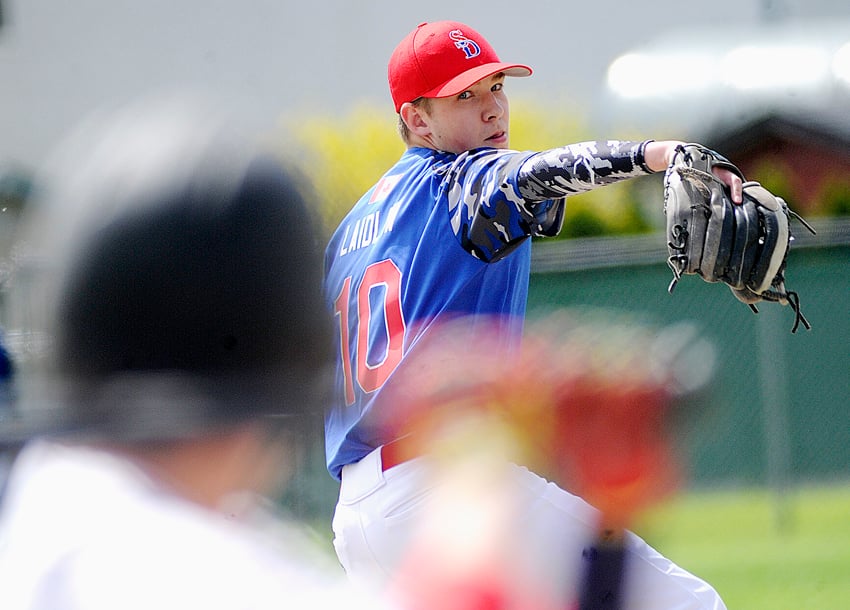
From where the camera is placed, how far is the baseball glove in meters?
2.65

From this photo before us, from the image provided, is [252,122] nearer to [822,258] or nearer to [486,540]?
[486,540]

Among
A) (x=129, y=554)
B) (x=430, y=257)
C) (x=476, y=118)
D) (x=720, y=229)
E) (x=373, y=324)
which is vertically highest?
(x=129, y=554)

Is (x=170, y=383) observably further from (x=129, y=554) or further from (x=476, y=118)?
(x=476, y=118)

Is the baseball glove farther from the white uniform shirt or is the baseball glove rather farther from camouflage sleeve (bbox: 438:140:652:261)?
the white uniform shirt

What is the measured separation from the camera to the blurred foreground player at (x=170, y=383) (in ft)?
3.63

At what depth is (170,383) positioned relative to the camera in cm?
111

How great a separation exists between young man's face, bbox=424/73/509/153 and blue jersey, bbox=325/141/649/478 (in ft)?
0.24

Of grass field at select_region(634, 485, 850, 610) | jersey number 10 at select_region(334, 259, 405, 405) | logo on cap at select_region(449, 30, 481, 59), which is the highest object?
logo on cap at select_region(449, 30, 481, 59)

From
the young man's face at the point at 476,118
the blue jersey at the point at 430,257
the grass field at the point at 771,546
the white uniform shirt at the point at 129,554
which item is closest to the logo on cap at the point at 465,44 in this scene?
the young man's face at the point at 476,118

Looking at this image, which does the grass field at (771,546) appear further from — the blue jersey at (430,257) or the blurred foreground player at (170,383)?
the blurred foreground player at (170,383)

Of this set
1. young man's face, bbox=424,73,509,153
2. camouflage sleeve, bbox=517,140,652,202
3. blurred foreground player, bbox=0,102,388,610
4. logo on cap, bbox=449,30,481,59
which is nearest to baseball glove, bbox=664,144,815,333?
camouflage sleeve, bbox=517,140,652,202

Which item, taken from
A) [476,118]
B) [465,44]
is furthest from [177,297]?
[465,44]

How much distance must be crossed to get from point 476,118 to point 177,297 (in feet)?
7.59

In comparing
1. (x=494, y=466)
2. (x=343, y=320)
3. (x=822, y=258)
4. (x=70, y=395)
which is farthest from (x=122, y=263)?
(x=822, y=258)
